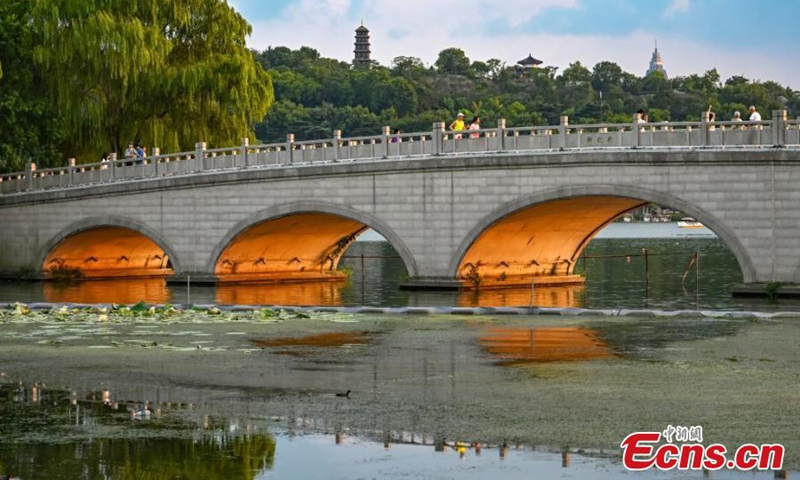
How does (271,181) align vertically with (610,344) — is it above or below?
above

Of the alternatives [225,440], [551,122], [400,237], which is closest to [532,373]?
[225,440]

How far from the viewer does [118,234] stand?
4384 cm

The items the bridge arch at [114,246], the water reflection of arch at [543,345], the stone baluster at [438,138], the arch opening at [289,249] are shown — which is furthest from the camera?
the bridge arch at [114,246]

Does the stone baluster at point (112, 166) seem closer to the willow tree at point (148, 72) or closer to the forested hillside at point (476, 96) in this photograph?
the willow tree at point (148, 72)

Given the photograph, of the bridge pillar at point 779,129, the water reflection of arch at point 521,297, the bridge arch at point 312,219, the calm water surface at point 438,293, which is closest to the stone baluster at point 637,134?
the bridge pillar at point 779,129

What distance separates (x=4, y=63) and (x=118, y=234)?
621 cm

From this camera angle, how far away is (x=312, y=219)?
130ft

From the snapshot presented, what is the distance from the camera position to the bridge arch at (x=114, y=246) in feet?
133

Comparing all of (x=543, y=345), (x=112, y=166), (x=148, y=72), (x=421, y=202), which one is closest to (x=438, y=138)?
(x=421, y=202)

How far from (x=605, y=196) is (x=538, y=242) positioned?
482 centimetres

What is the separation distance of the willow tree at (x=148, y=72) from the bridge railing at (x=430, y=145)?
59.5 inches

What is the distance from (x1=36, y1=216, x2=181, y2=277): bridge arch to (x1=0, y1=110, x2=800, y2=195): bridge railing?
1282mm

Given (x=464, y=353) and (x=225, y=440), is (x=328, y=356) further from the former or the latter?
(x=225, y=440)

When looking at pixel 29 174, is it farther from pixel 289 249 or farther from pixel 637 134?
pixel 637 134
